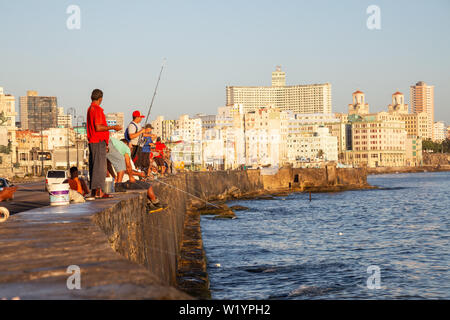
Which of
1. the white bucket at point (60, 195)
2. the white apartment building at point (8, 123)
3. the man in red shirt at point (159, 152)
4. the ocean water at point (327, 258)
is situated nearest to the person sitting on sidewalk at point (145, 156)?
the ocean water at point (327, 258)

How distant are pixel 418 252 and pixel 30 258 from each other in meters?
25.4

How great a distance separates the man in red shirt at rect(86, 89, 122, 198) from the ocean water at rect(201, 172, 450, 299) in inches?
260

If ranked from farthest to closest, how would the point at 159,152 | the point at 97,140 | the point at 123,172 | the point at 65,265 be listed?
the point at 159,152 → the point at 123,172 → the point at 97,140 → the point at 65,265

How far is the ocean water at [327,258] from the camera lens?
61.7 ft

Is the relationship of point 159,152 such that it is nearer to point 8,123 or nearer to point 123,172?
point 123,172

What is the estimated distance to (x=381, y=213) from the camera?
2254 inches

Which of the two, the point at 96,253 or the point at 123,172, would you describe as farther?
the point at 123,172

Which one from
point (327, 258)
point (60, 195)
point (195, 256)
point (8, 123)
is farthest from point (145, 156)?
point (8, 123)

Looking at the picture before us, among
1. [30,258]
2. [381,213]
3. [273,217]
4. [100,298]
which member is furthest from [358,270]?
[381,213]

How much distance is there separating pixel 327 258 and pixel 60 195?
17.0 meters

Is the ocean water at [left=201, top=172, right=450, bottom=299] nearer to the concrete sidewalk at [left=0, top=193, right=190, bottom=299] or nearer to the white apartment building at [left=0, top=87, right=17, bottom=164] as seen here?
the concrete sidewalk at [left=0, top=193, right=190, bottom=299]

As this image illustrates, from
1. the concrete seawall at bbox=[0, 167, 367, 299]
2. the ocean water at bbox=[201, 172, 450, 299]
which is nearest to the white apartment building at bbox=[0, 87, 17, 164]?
the ocean water at bbox=[201, 172, 450, 299]

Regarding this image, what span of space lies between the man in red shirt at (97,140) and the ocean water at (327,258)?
6591 millimetres

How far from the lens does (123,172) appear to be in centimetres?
1427
